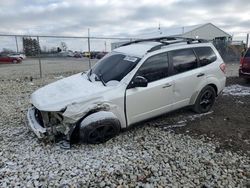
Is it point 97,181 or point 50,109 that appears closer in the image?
point 97,181

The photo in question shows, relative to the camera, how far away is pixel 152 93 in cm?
482

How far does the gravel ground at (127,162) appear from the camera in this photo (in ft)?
10.9

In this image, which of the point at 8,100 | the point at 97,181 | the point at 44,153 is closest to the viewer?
the point at 97,181

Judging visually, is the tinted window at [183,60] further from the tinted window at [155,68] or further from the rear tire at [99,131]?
the rear tire at [99,131]

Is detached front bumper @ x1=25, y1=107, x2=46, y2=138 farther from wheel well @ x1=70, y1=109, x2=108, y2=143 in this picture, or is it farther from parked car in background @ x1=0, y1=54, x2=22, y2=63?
parked car in background @ x1=0, y1=54, x2=22, y2=63

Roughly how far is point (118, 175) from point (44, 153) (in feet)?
4.54

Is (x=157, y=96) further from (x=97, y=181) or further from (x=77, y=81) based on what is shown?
(x=97, y=181)

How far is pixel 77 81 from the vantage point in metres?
5.09

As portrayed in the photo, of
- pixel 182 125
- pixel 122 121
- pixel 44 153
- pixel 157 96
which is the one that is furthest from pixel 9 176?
pixel 182 125

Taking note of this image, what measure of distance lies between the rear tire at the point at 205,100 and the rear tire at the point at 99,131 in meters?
2.32

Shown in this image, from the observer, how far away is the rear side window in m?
5.74

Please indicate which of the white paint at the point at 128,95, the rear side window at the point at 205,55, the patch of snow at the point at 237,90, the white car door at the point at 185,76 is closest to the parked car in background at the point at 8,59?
the patch of snow at the point at 237,90

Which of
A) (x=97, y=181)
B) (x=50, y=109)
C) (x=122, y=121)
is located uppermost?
(x=50, y=109)

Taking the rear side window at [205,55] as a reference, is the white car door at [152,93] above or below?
below
